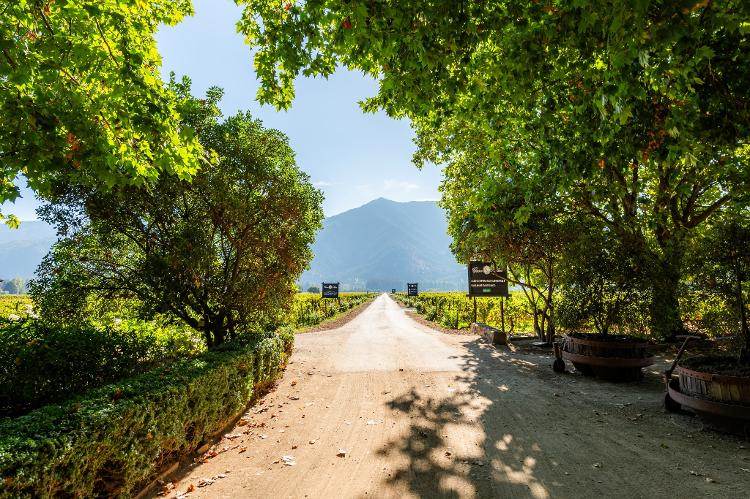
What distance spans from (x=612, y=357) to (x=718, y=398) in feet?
11.6

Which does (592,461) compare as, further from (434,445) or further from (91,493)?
(91,493)

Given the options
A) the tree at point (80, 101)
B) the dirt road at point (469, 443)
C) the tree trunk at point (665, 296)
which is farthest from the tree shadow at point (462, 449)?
the tree at point (80, 101)

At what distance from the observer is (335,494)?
4.50 metres

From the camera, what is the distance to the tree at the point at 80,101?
225 inches

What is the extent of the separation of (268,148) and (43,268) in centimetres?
594

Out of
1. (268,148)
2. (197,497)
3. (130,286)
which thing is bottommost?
(197,497)

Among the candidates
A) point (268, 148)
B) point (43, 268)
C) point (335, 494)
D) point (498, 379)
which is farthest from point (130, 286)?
point (498, 379)

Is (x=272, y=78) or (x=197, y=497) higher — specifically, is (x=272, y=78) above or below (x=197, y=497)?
above

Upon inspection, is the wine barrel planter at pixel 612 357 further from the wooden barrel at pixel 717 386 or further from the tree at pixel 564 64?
the tree at pixel 564 64

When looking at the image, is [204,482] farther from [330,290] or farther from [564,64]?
[330,290]

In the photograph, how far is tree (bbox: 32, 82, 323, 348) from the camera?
8.45m

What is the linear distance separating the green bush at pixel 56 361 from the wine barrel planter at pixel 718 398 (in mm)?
10519

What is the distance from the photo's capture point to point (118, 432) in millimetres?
4078

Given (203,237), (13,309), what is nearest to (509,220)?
(203,237)
